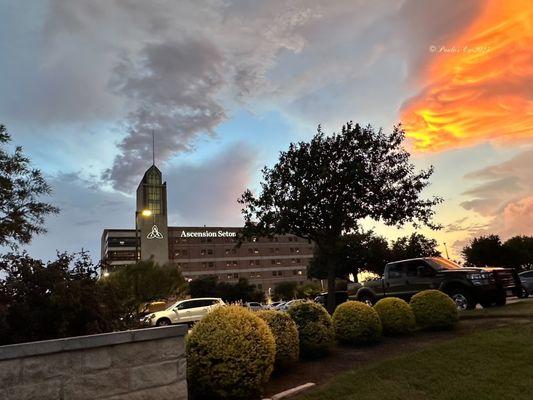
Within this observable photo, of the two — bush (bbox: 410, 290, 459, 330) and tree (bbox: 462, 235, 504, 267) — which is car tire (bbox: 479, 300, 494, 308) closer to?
bush (bbox: 410, 290, 459, 330)

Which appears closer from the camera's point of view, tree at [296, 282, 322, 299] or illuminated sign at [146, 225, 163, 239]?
tree at [296, 282, 322, 299]

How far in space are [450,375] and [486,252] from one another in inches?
2354

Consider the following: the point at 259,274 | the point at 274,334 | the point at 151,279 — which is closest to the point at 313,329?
the point at 274,334

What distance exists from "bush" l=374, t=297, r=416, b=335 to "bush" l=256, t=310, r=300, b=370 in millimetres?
3016

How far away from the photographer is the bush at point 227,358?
662 cm

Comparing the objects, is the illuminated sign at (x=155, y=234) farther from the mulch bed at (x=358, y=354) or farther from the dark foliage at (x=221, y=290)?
the mulch bed at (x=358, y=354)

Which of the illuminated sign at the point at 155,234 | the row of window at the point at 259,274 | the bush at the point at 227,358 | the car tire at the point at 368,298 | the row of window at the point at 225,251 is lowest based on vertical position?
the bush at the point at 227,358

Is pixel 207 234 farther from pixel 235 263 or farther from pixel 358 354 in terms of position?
pixel 358 354

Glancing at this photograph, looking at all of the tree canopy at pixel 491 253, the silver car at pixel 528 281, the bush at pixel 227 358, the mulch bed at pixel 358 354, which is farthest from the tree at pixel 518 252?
the bush at pixel 227 358

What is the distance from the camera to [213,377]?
6613mm

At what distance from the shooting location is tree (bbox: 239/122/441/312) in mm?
21234

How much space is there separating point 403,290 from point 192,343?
41.1 ft

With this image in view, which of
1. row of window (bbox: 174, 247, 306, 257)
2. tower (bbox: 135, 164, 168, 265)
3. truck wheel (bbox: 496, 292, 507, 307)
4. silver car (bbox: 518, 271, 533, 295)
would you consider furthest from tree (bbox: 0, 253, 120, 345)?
row of window (bbox: 174, 247, 306, 257)

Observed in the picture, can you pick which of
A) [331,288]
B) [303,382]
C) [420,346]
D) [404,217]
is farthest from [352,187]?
[303,382]
